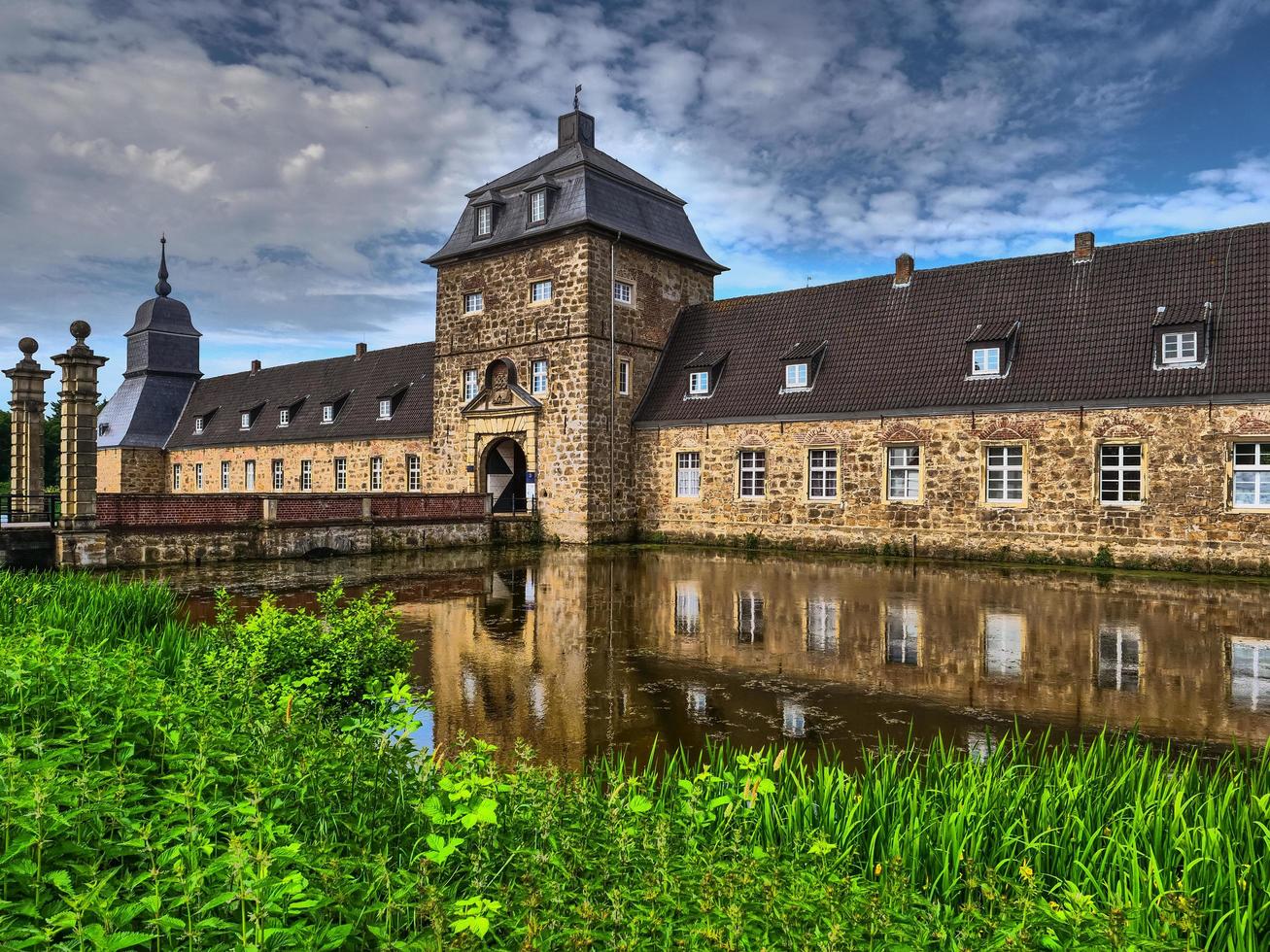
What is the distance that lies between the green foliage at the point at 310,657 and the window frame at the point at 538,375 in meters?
20.7

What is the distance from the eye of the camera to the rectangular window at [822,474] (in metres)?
23.3

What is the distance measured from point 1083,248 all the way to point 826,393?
24.3 feet

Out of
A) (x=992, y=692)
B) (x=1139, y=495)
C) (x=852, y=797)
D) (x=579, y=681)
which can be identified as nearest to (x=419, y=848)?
(x=852, y=797)

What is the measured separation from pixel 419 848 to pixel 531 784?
483 millimetres

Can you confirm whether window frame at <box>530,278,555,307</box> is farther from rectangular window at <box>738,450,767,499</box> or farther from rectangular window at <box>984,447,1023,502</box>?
rectangular window at <box>984,447,1023,502</box>

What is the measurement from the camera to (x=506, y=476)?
30.7 metres

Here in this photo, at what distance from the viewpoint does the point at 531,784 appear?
3.44 metres

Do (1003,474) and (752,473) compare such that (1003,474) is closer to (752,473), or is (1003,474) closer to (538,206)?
(752,473)

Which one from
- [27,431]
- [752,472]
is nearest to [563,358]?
[752,472]

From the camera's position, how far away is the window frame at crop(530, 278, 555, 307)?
87.9 feet

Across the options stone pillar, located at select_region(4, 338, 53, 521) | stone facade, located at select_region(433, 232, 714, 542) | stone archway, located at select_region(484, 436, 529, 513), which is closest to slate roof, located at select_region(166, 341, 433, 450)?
stone archway, located at select_region(484, 436, 529, 513)

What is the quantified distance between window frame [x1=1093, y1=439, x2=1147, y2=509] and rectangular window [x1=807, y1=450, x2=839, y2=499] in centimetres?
628

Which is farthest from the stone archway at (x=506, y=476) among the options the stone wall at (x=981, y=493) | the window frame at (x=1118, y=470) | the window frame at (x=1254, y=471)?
the window frame at (x=1254, y=471)

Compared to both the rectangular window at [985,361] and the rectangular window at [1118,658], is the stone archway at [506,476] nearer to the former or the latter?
the rectangular window at [985,361]
